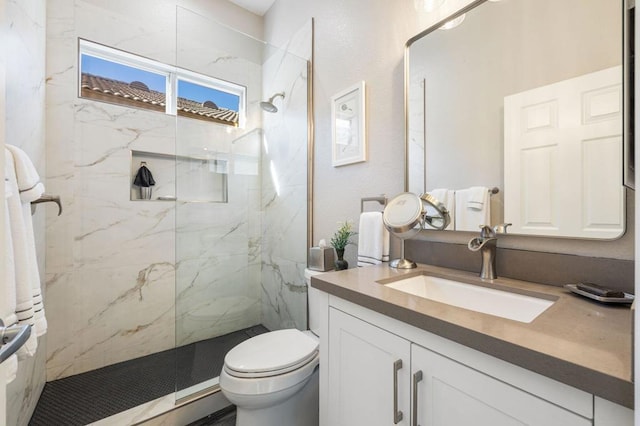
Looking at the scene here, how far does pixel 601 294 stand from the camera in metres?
0.72

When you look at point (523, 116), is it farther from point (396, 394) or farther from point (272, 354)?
point (272, 354)

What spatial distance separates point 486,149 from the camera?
3.59 ft

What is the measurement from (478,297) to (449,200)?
419 millimetres

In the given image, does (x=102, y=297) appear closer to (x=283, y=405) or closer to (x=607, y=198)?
(x=283, y=405)

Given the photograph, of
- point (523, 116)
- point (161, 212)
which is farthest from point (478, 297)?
point (161, 212)

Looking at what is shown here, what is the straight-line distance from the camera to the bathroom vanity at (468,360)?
47 centimetres

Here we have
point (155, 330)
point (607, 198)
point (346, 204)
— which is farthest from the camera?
point (155, 330)

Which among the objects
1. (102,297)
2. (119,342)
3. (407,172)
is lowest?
(119,342)

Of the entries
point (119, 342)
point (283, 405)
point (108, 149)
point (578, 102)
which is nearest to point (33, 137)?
point (108, 149)

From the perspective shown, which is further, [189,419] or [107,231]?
[107,231]

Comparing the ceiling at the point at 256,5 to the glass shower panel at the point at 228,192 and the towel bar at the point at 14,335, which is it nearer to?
the glass shower panel at the point at 228,192

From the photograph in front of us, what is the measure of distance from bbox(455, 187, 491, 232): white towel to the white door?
2.8 inches

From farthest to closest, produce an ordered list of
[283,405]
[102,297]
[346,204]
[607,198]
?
1. [102,297]
2. [346,204]
3. [283,405]
4. [607,198]

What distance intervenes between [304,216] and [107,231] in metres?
1.43
